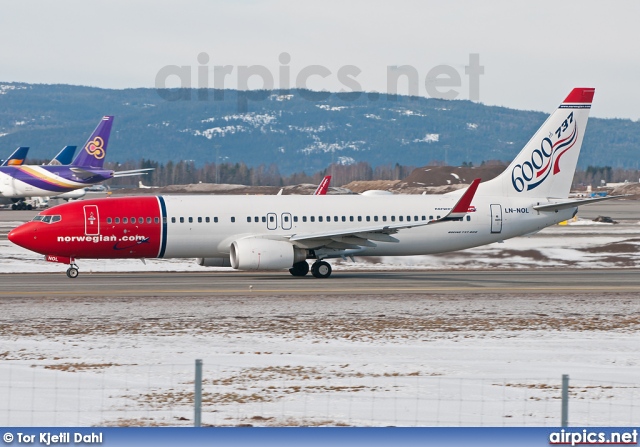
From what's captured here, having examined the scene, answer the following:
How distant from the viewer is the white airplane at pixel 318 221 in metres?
39.3

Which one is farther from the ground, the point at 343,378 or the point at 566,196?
the point at 566,196

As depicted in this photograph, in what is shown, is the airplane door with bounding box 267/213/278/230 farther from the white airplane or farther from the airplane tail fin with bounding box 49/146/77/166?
the airplane tail fin with bounding box 49/146/77/166

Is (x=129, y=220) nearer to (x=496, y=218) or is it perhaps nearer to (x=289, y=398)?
(x=496, y=218)

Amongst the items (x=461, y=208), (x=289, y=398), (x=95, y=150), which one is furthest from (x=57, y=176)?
(x=289, y=398)

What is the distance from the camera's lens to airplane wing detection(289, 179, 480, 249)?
39.2 m

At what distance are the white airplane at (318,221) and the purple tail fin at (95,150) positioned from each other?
259ft

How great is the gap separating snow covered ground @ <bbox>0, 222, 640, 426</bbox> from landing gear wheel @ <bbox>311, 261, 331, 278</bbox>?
25.4 feet

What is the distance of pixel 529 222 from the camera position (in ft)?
142

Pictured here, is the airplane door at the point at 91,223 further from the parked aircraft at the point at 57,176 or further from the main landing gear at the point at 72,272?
the parked aircraft at the point at 57,176

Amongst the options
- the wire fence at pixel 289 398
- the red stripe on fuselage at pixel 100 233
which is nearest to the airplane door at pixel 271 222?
the red stripe on fuselage at pixel 100 233

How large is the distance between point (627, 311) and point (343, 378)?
45.6 feet

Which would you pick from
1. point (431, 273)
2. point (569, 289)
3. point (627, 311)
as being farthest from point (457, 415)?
point (431, 273)

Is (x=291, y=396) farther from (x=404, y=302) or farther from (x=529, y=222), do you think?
(x=529, y=222)

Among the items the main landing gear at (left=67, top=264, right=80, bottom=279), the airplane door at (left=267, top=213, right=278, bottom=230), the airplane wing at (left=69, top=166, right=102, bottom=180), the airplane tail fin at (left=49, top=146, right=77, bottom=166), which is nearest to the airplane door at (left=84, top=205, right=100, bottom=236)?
the main landing gear at (left=67, top=264, right=80, bottom=279)
